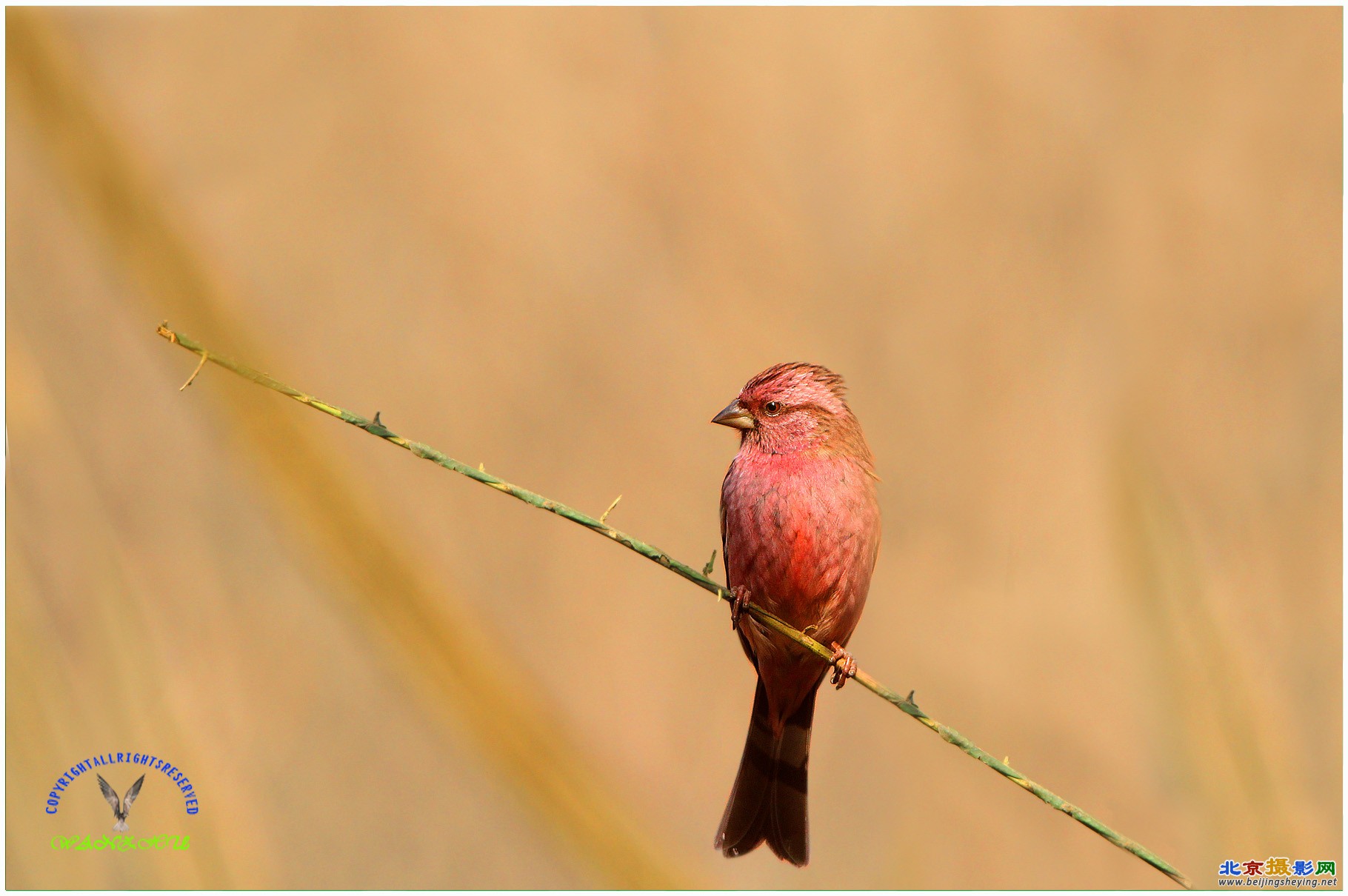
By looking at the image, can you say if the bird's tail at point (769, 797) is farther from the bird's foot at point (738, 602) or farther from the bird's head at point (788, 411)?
the bird's head at point (788, 411)

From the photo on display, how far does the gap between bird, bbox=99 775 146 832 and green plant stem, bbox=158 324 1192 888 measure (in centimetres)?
173

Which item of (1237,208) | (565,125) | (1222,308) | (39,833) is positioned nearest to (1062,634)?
(1222,308)

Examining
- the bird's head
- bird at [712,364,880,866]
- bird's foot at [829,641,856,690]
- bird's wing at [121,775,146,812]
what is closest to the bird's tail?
bird at [712,364,880,866]

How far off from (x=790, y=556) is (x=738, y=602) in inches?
7.1

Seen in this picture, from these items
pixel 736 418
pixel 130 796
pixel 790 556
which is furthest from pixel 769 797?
pixel 130 796

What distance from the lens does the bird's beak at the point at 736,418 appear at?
9.93 ft

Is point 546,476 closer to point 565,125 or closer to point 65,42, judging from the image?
point 565,125

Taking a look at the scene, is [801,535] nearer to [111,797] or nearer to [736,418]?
[736,418]

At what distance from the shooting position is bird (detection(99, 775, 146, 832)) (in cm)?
284

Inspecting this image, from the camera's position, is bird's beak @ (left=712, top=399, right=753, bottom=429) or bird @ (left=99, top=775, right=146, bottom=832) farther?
bird's beak @ (left=712, top=399, right=753, bottom=429)

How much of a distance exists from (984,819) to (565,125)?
4428 millimetres

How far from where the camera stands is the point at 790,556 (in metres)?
2.84

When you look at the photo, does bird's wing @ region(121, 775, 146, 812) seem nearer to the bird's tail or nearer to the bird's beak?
the bird's tail

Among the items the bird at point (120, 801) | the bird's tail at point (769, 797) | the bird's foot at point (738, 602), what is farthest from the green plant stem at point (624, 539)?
the bird at point (120, 801)
